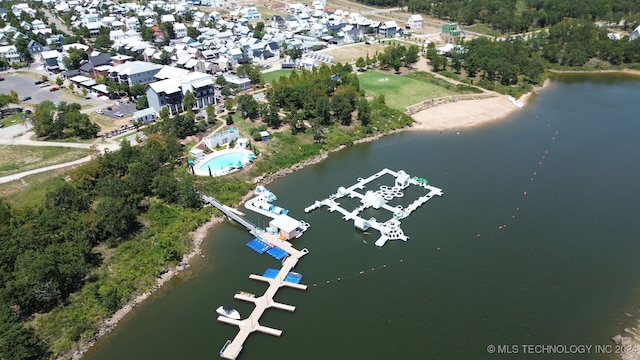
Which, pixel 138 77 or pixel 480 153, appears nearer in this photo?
pixel 480 153

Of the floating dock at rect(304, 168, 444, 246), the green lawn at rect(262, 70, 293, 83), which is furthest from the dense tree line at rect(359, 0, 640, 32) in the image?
the floating dock at rect(304, 168, 444, 246)

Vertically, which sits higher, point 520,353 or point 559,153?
point 559,153

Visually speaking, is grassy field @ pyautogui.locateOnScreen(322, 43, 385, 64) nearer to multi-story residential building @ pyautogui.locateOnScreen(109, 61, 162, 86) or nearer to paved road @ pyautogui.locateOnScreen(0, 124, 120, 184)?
multi-story residential building @ pyautogui.locateOnScreen(109, 61, 162, 86)

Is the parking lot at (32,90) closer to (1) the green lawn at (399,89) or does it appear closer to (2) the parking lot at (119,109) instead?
(2) the parking lot at (119,109)

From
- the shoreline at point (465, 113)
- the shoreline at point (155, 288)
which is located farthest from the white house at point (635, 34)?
the shoreline at point (155, 288)

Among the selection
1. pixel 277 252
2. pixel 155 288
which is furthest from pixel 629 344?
pixel 155 288

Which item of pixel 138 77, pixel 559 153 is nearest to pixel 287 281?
pixel 559 153

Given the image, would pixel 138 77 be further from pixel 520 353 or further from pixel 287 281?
pixel 520 353
